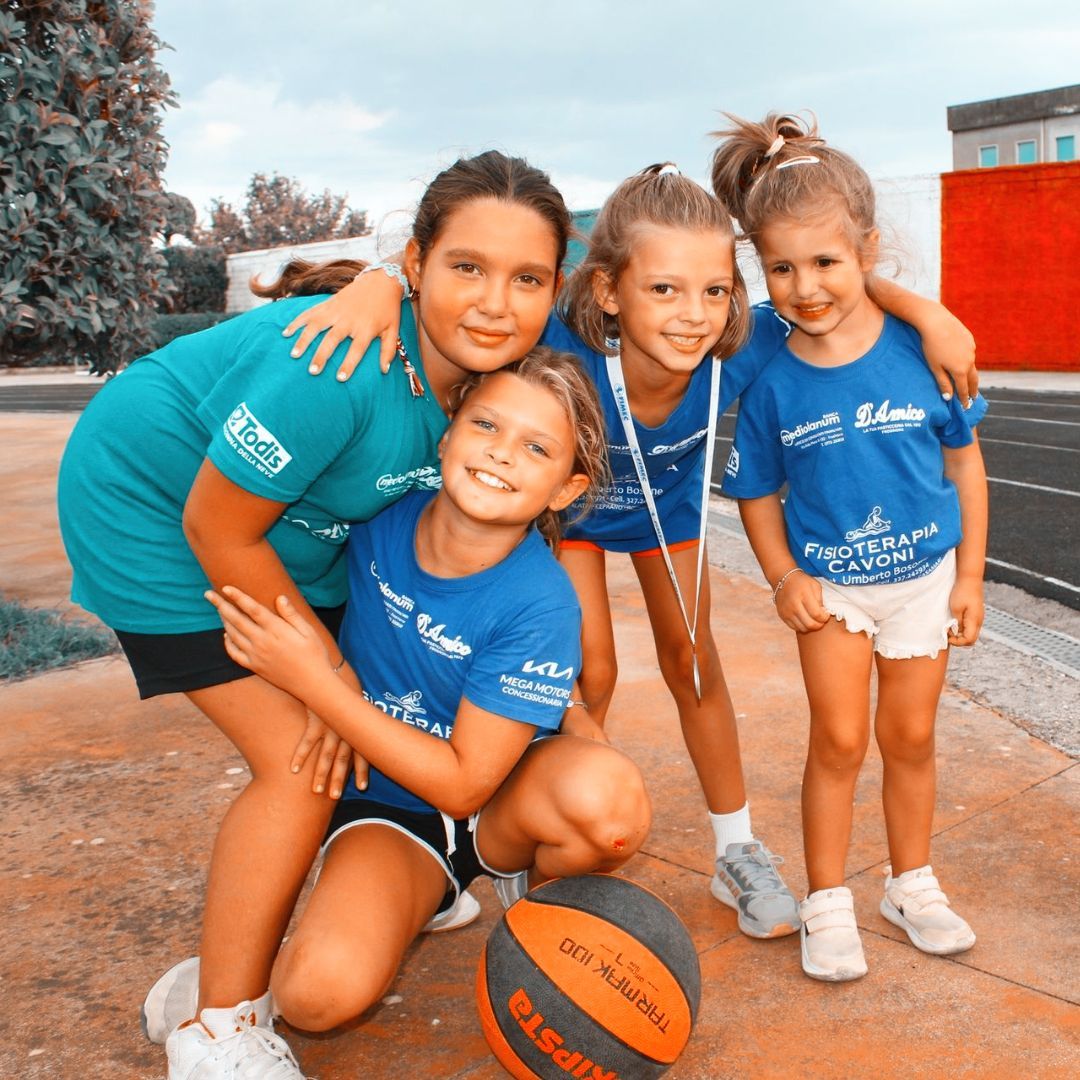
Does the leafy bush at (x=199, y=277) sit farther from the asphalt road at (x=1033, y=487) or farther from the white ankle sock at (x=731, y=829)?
the white ankle sock at (x=731, y=829)

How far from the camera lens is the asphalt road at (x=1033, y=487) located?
687 centimetres

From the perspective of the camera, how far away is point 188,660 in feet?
8.69

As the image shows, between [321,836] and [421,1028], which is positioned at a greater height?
[321,836]

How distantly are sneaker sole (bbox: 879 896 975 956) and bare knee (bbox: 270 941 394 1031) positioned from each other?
1.34m

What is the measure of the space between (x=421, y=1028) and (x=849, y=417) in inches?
68.1

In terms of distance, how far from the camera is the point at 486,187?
2.62 meters

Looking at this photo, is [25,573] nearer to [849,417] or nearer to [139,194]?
[139,194]

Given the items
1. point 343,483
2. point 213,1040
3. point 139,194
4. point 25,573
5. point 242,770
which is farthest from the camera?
point 25,573

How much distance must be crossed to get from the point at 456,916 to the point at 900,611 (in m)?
1.39

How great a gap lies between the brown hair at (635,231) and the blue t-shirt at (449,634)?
0.64 meters

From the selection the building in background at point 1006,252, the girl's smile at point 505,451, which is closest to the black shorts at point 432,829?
the girl's smile at point 505,451

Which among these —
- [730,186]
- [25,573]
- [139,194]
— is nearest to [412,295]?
[730,186]

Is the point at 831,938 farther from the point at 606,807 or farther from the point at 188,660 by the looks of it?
the point at 188,660

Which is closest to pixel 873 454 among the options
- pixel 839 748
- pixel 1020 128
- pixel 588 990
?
pixel 839 748
